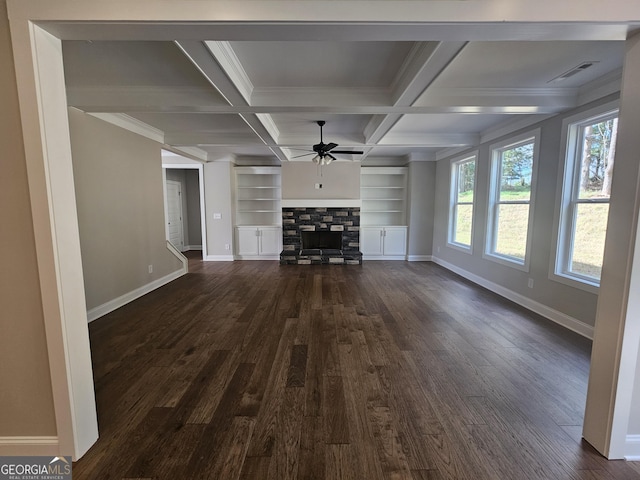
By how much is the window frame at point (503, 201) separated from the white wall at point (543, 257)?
59 millimetres

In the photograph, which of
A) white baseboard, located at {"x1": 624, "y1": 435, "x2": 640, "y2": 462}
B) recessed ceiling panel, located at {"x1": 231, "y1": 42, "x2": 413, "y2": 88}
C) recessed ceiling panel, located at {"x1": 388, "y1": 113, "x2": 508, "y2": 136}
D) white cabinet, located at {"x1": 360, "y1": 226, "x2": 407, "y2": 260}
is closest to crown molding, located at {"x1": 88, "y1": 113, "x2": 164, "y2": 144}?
recessed ceiling panel, located at {"x1": 231, "y1": 42, "x2": 413, "y2": 88}

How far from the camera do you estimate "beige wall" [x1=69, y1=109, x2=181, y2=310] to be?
3225 mm

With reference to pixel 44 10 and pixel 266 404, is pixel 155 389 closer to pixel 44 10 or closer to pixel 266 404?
pixel 266 404

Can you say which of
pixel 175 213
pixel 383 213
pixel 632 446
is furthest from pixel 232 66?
pixel 175 213

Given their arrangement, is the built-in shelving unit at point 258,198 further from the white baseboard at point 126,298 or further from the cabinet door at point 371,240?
the white baseboard at point 126,298

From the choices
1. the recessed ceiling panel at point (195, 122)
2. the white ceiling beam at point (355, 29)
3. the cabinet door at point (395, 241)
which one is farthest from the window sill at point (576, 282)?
the recessed ceiling panel at point (195, 122)

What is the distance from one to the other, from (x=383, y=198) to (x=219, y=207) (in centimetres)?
420

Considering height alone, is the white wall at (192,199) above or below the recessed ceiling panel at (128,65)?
below

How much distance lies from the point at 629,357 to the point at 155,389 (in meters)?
2.90

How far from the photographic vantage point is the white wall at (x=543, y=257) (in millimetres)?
3016

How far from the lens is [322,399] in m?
1.90

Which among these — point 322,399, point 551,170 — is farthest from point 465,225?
point 322,399

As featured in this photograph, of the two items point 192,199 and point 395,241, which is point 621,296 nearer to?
point 395,241

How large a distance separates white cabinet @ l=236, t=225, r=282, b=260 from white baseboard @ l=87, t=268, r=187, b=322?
1.92 meters
